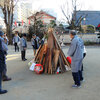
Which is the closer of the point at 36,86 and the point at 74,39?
the point at 74,39

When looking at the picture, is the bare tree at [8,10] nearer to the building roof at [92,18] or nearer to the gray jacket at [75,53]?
the gray jacket at [75,53]

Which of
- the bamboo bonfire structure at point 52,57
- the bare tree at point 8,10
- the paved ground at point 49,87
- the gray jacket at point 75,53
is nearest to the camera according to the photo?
the paved ground at point 49,87

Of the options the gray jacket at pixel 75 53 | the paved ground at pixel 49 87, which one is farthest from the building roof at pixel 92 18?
the gray jacket at pixel 75 53

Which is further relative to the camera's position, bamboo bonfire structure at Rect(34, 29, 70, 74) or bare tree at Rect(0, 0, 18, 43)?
bare tree at Rect(0, 0, 18, 43)

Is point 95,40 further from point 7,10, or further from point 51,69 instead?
point 51,69

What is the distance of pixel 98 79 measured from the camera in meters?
4.86

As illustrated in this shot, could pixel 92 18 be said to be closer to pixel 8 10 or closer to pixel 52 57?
pixel 8 10

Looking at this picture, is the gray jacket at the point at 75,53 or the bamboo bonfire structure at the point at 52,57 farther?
the bamboo bonfire structure at the point at 52,57

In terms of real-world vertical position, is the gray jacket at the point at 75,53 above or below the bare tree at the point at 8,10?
below

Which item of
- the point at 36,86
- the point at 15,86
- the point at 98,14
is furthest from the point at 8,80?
the point at 98,14

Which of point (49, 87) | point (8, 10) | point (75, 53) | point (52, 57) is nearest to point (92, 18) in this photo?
point (8, 10)

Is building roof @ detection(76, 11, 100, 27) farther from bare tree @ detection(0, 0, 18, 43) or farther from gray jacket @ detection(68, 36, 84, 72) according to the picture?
gray jacket @ detection(68, 36, 84, 72)

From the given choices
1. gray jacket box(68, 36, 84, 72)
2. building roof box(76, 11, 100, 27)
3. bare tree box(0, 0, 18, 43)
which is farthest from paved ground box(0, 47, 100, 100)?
building roof box(76, 11, 100, 27)

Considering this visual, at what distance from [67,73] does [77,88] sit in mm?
1511
